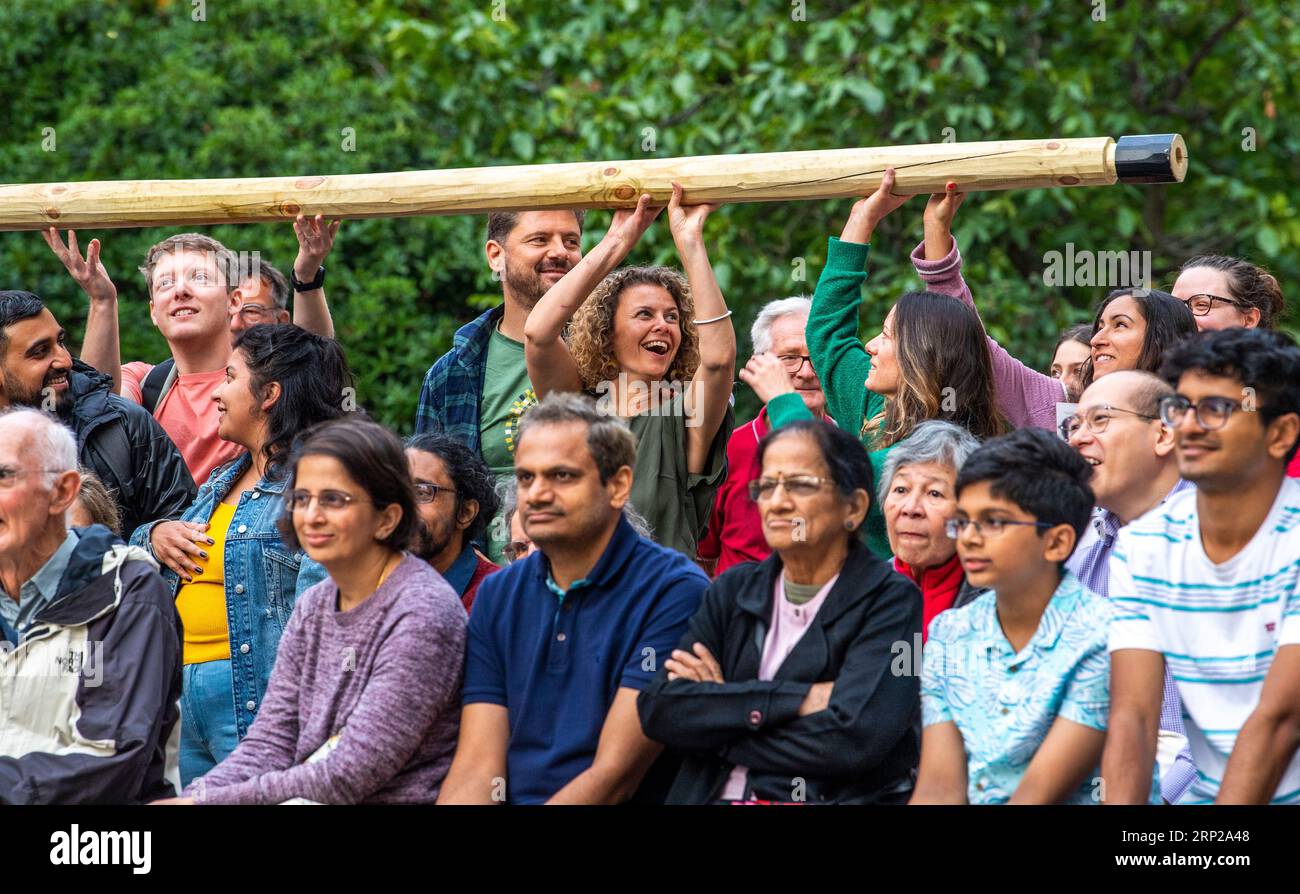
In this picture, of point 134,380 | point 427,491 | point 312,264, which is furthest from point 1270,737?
point 134,380

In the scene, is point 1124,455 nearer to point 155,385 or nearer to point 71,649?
point 71,649

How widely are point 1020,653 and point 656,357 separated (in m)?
1.96

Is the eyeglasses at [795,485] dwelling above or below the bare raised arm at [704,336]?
below

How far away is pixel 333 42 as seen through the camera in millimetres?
11297

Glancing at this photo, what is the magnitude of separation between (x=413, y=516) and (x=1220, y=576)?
6.97 feet

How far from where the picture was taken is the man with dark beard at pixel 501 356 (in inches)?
237

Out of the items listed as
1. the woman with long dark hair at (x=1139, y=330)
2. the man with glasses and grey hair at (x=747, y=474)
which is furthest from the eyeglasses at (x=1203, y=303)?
the man with glasses and grey hair at (x=747, y=474)

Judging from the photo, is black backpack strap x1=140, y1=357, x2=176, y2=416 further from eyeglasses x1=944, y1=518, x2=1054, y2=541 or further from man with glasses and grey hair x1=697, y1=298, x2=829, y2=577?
eyeglasses x1=944, y1=518, x2=1054, y2=541

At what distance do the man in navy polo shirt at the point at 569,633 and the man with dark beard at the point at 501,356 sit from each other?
1.08 meters

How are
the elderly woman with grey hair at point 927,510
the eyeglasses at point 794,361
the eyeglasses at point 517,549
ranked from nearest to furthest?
the elderly woman with grey hair at point 927,510 → the eyeglasses at point 517,549 → the eyeglasses at point 794,361

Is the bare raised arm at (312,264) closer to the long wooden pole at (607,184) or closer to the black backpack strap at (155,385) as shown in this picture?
the long wooden pole at (607,184)

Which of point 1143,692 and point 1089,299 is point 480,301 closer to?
point 1089,299
